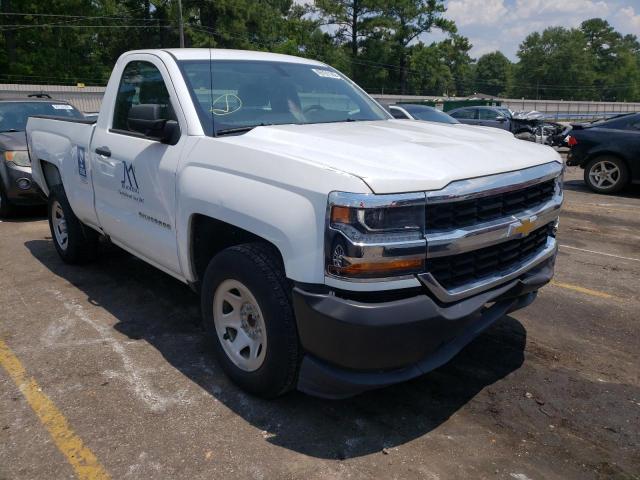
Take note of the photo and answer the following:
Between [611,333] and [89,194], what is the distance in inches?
171

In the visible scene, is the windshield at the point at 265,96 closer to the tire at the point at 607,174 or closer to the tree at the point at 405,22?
the tire at the point at 607,174

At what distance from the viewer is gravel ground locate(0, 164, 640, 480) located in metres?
2.76

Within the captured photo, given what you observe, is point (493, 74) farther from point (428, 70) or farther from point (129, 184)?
point (129, 184)

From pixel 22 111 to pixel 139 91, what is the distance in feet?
18.6

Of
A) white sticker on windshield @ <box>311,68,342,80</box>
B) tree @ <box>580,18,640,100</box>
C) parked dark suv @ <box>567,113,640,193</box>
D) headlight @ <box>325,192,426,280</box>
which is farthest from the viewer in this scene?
tree @ <box>580,18,640,100</box>

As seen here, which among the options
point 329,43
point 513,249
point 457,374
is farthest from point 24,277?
point 329,43

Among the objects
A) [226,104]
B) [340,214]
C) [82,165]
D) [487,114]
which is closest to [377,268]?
[340,214]

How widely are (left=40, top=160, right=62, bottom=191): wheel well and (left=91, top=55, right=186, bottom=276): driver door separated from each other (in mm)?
1295

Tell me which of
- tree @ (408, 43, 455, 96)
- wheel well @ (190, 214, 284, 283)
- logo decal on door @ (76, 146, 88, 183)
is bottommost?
wheel well @ (190, 214, 284, 283)

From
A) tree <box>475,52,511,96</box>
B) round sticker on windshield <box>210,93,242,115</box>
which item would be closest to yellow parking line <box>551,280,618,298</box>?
round sticker on windshield <box>210,93,242,115</box>

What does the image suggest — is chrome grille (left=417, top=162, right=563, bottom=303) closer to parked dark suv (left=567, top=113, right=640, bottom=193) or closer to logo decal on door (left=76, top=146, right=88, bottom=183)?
logo decal on door (left=76, top=146, right=88, bottom=183)

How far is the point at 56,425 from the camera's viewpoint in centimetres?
308

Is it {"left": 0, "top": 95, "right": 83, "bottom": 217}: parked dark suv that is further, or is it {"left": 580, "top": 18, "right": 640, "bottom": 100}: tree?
{"left": 580, "top": 18, "right": 640, "bottom": 100}: tree

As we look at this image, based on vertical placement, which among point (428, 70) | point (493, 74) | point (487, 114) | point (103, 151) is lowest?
point (103, 151)
